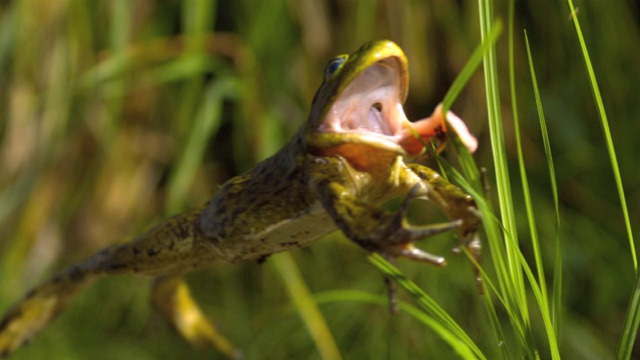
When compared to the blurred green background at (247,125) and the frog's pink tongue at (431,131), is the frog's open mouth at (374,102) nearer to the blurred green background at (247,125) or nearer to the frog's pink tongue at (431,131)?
the frog's pink tongue at (431,131)

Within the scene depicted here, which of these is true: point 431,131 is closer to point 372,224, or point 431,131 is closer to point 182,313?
point 372,224

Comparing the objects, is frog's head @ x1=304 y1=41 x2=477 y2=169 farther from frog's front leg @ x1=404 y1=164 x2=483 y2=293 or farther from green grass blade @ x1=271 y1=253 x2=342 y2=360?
green grass blade @ x1=271 y1=253 x2=342 y2=360

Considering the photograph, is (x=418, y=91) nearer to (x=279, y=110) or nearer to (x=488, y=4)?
(x=279, y=110)

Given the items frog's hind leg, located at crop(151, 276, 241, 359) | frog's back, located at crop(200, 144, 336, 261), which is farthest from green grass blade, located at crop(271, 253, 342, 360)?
frog's back, located at crop(200, 144, 336, 261)

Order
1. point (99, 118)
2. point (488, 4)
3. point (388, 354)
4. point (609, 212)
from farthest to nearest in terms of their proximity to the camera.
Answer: point (99, 118) → point (609, 212) → point (388, 354) → point (488, 4)

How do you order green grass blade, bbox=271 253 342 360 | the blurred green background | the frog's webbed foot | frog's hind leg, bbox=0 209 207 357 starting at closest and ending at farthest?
the frog's webbed foot → frog's hind leg, bbox=0 209 207 357 → green grass blade, bbox=271 253 342 360 → the blurred green background

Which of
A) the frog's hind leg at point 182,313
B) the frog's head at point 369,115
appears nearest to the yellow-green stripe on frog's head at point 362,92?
the frog's head at point 369,115

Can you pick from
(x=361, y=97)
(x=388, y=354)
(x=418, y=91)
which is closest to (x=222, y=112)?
(x=418, y=91)
